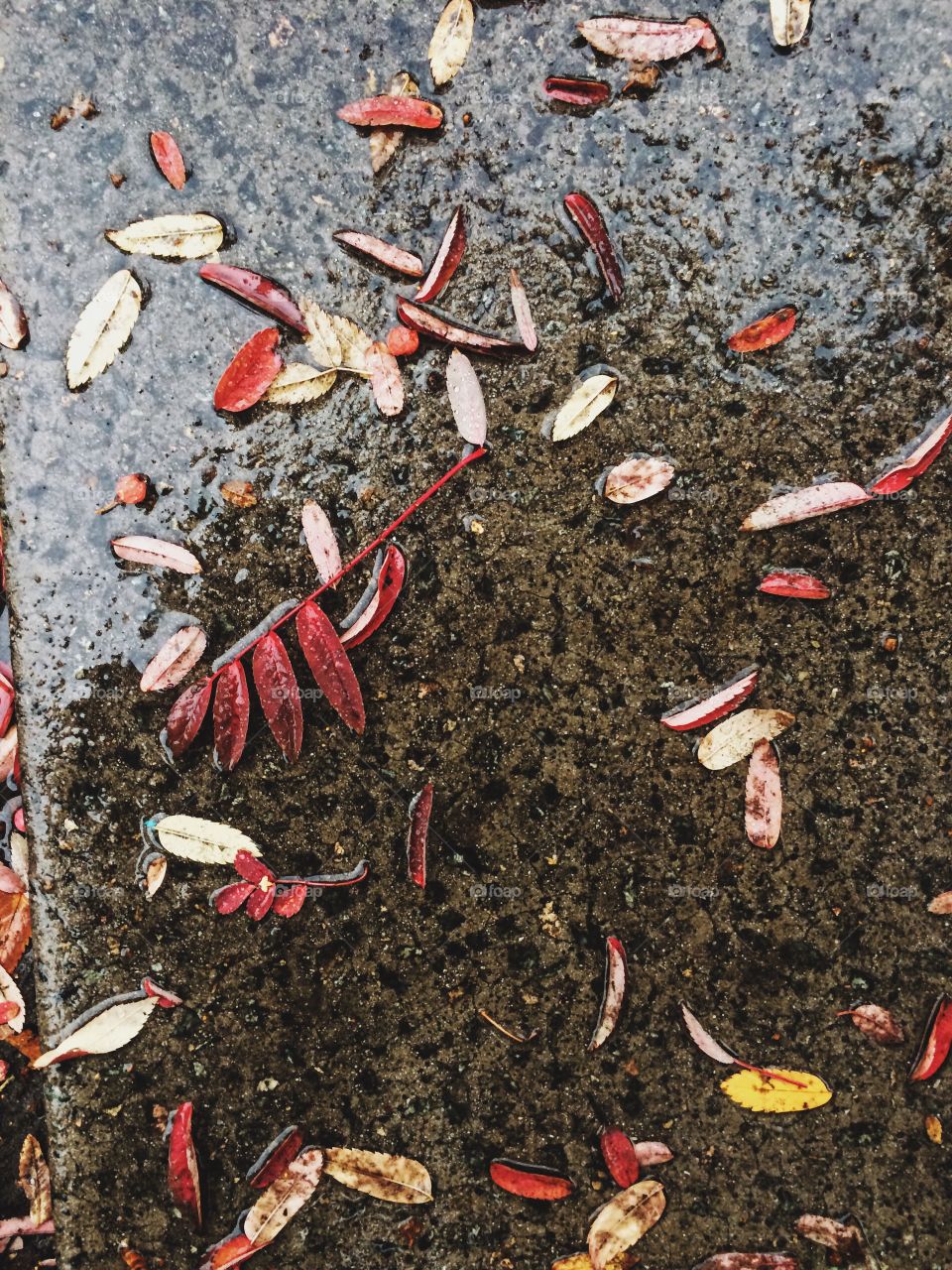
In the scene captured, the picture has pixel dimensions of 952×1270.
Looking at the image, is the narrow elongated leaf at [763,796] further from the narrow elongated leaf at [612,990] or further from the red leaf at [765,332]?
the red leaf at [765,332]

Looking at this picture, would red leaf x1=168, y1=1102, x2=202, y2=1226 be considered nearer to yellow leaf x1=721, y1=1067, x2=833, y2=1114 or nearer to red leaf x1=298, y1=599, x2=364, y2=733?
red leaf x1=298, y1=599, x2=364, y2=733

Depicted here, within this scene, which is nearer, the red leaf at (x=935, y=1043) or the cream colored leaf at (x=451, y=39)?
the cream colored leaf at (x=451, y=39)

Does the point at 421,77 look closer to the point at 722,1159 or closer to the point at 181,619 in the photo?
the point at 181,619

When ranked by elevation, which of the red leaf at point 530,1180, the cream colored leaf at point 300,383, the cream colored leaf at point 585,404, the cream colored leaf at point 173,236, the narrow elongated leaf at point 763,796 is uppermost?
the cream colored leaf at point 173,236

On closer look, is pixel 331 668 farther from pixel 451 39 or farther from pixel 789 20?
pixel 789 20

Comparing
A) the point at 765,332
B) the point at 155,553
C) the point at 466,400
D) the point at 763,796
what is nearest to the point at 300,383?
the point at 466,400

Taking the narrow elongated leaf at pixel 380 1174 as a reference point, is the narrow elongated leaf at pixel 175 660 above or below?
above

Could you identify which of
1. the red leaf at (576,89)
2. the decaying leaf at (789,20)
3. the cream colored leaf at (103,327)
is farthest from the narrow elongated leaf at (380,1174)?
the decaying leaf at (789,20)
